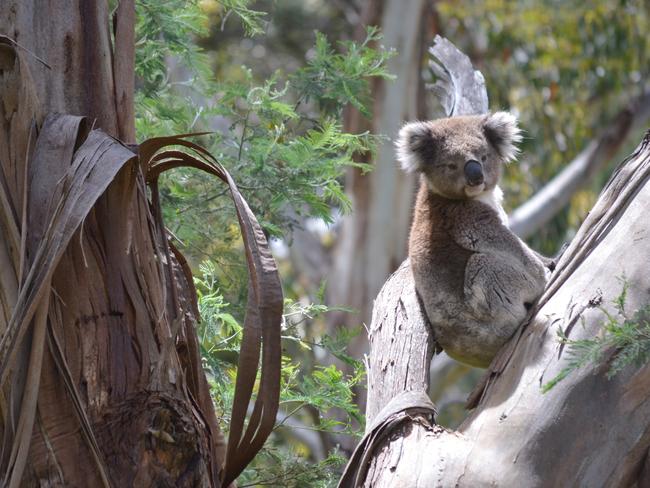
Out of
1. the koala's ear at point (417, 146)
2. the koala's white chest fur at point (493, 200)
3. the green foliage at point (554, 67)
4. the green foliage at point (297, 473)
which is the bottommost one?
the green foliage at point (297, 473)

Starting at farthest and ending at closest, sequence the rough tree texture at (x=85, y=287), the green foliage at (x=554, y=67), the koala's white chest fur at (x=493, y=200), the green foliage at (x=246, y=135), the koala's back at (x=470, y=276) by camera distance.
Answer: the green foliage at (x=554, y=67) → the koala's white chest fur at (x=493, y=200) → the green foliage at (x=246, y=135) → the koala's back at (x=470, y=276) → the rough tree texture at (x=85, y=287)

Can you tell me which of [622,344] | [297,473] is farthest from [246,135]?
[622,344]

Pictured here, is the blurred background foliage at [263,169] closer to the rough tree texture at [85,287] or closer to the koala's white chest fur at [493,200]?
the koala's white chest fur at [493,200]

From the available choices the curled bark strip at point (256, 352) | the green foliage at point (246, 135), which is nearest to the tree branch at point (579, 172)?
the green foliage at point (246, 135)

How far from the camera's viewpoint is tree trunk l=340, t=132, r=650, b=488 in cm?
198

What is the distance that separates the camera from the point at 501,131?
3.67 m

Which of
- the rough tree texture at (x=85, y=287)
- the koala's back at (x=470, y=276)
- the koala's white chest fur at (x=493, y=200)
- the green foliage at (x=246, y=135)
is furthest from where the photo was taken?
the koala's white chest fur at (x=493, y=200)

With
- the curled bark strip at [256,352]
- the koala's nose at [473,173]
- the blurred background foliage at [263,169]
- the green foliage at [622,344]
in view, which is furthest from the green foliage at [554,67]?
the curled bark strip at [256,352]

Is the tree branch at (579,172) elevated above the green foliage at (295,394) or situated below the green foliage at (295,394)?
above

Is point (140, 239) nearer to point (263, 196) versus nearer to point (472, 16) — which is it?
point (263, 196)

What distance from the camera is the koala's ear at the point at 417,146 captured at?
370 cm

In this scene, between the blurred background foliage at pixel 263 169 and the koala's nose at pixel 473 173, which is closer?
the blurred background foliage at pixel 263 169

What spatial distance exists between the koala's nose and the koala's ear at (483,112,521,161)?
218mm

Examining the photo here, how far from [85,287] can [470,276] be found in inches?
70.8
